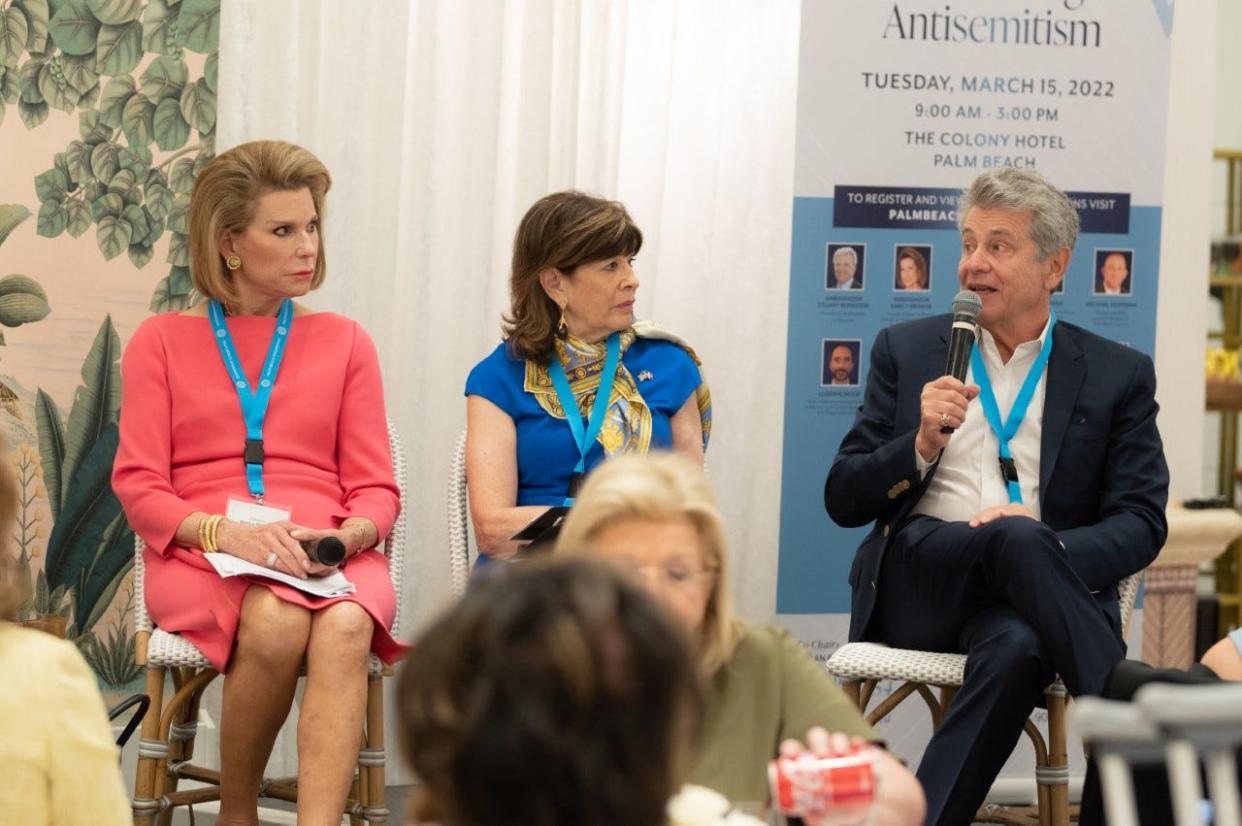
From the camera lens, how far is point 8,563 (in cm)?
193

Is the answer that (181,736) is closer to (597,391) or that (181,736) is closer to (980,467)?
(597,391)

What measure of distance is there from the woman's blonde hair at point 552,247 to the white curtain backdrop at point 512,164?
1.77ft

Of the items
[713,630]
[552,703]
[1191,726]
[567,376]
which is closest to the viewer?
[552,703]

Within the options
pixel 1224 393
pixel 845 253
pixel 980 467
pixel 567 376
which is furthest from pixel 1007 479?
pixel 1224 393

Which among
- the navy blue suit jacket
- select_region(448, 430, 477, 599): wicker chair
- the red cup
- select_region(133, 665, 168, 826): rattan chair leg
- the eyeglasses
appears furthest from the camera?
select_region(448, 430, 477, 599): wicker chair

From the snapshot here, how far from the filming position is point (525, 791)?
1.13 meters

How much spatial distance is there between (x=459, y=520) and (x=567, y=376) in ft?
1.40

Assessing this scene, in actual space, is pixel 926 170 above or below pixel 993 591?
above

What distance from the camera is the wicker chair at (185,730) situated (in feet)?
11.3

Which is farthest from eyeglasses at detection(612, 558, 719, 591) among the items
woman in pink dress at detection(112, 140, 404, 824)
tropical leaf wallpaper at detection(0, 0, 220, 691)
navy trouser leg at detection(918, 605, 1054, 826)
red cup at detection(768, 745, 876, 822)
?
tropical leaf wallpaper at detection(0, 0, 220, 691)

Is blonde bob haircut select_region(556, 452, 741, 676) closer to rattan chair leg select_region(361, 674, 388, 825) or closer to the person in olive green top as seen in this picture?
the person in olive green top

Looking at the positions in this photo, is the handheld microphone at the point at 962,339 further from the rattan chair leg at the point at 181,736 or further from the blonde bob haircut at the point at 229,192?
the rattan chair leg at the point at 181,736

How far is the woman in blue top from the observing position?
3842 mm

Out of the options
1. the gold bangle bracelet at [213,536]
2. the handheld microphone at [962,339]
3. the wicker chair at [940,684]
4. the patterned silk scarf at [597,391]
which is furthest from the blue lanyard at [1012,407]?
the gold bangle bracelet at [213,536]
